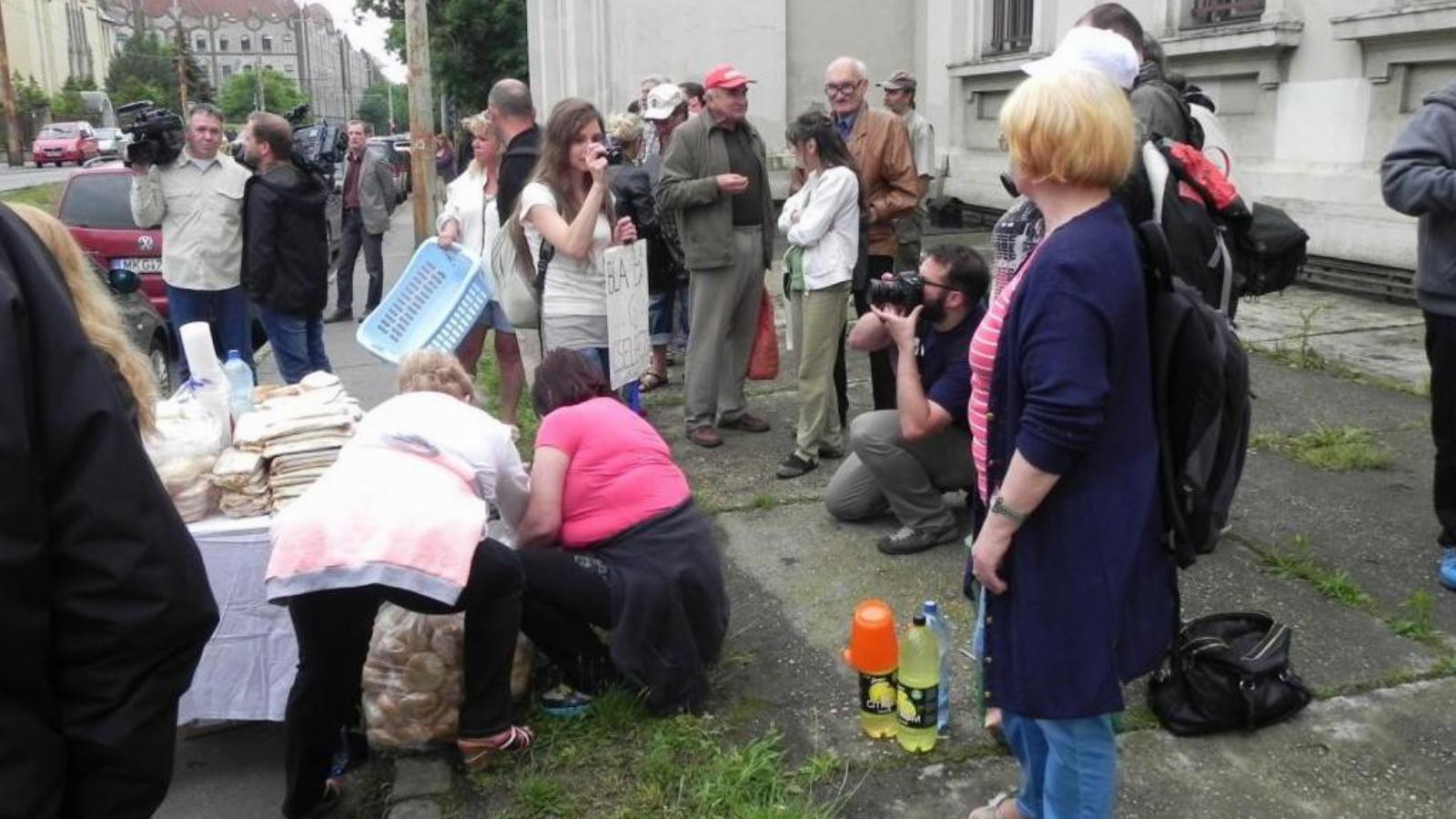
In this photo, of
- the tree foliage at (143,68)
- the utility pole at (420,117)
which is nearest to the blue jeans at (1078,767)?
the utility pole at (420,117)

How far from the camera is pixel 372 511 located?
9.38 feet

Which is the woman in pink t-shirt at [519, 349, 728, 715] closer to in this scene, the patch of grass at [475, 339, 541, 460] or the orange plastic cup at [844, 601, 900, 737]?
the orange plastic cup at [844, 601, 900, 737]

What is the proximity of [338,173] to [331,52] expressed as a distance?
129592 mm

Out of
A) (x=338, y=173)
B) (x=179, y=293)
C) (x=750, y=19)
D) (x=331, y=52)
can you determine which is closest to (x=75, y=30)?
(x=331, y=52)

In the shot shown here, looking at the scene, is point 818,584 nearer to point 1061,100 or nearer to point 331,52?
point 1061,100

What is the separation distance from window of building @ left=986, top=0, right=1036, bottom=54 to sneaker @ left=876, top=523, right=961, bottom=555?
9698mm

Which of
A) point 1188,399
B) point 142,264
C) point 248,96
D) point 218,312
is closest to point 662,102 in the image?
point 218,312

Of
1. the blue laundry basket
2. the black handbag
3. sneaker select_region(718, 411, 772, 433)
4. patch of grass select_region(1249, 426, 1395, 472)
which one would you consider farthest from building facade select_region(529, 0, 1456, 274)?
the black handbag

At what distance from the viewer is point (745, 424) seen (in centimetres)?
620

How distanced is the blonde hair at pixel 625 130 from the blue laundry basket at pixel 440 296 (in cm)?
161

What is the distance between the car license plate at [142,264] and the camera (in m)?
8.28

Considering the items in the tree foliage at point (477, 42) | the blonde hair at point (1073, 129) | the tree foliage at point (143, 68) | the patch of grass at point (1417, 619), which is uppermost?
the tree foliage at point (143, 68)

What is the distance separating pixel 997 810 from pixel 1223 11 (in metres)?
8.77

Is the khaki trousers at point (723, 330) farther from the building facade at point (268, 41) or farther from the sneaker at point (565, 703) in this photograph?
the building facade at point (268, 41)
